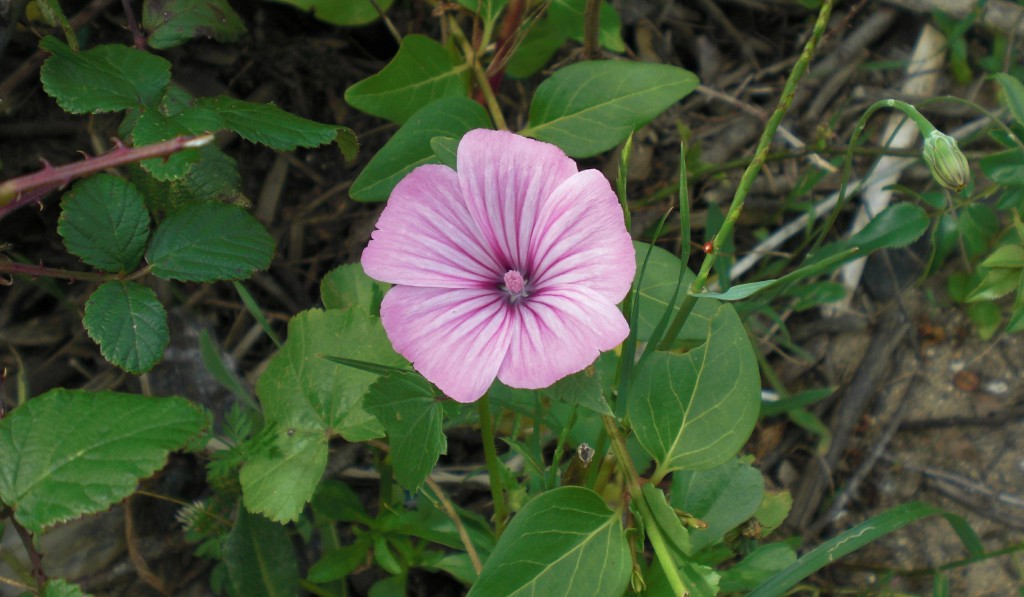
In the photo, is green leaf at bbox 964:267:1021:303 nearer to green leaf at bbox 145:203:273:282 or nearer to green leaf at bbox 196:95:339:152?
green leaf at bbox 196:95:339:152

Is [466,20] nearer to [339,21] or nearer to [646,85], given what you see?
[339,21]

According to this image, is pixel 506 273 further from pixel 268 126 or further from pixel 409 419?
pixel 268 126

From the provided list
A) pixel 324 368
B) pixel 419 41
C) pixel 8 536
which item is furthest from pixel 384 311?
pixel 8 536

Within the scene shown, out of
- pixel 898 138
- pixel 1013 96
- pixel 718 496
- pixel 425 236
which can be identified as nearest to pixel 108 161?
pixel 425 236

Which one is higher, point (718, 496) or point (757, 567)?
point (718, 496)

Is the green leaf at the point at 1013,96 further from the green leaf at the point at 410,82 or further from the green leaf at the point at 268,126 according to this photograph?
the green leaf at the point at 268,126

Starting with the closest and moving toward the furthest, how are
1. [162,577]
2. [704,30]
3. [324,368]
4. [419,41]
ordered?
[324,368]
[419,41]
[162,577]
[704,30]

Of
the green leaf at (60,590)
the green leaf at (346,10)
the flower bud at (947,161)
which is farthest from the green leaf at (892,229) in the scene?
the green leaf at (60,590)

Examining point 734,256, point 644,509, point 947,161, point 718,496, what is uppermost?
point 947,161
